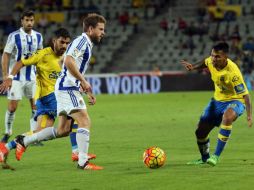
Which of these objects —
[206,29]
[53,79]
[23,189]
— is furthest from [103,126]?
[206,29]

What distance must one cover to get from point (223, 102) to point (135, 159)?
160 centimetres

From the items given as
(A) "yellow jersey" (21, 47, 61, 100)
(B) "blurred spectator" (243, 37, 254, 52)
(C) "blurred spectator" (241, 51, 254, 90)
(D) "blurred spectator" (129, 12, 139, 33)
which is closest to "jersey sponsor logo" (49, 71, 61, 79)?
(A) "yellow jersey" (21, 47, 61, 100)

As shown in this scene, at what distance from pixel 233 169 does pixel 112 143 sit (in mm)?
4268

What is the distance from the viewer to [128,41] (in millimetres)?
39281

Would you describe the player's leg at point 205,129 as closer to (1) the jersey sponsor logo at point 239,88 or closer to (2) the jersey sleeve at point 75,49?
(1) the jersey sponsor logo at point 239,88

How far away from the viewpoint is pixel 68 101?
32.1ft

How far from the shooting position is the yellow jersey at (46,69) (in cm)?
1184

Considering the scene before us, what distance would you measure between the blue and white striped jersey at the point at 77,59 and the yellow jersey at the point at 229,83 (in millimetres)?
1809

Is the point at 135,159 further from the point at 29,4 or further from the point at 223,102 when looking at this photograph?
the point at 29,4

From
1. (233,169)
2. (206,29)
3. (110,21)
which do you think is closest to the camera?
(233,169)

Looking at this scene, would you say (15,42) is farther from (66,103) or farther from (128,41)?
(128,41)

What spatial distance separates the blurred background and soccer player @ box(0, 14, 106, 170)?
23410 millimetres

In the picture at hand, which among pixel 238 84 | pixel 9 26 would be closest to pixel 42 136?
pixel 238 84

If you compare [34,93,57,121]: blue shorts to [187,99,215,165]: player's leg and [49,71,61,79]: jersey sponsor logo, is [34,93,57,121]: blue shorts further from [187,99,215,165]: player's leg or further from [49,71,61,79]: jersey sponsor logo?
[187,99,215,165]: player's leg
